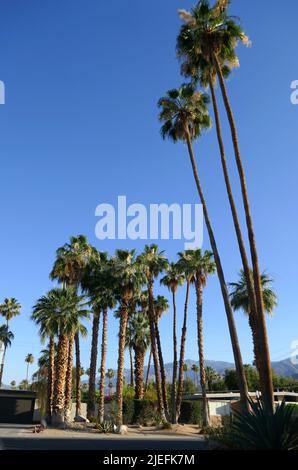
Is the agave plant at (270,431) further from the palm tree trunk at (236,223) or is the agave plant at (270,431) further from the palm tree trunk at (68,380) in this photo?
the palm tree trunk at (68,380)

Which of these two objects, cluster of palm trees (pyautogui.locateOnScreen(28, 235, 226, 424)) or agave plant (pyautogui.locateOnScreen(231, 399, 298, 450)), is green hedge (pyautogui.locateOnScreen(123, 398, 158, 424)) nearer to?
cluster of palm trees (pyautogui.locateOnScreen(28, 235, 226, 424))

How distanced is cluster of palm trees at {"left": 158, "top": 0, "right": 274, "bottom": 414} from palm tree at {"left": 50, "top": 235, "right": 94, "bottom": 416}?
18.2 metres

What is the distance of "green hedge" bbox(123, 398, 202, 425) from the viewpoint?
4472 centimetres

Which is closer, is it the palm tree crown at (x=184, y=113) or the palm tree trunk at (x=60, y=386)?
the palm tree crown at (x=184, y=113)

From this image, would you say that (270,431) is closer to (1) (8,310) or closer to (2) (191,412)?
(2) (191,412)

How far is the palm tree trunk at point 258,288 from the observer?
15.7 m

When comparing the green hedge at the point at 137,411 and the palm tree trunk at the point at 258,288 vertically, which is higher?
the palm tree trunk at the point at 258,288

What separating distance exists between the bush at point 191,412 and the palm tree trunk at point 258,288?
3416 cm

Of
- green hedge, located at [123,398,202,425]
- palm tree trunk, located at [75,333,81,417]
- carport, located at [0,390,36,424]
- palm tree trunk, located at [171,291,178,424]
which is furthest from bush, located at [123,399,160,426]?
carport, located at [0,390,36,424]

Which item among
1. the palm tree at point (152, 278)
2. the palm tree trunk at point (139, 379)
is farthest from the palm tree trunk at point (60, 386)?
the palm tree trunk at point (139, 379)

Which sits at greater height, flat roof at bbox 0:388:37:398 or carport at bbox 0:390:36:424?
flat roof at bbox 0:388:37:398

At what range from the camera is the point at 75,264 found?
135 ft

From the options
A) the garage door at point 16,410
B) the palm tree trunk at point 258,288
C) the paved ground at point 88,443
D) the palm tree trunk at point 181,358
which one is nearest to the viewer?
the palm tree trunk at point 258,288

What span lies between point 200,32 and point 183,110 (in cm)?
570
